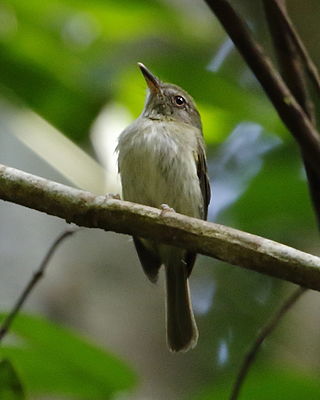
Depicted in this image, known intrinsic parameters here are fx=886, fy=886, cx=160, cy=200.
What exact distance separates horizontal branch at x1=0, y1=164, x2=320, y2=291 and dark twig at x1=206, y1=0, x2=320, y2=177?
0.31 m

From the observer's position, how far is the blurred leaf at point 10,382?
2277mm

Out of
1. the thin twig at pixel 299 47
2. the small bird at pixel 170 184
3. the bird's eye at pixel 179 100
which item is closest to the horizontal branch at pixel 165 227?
the thin twig at pixel 299 47

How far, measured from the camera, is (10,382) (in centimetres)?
228

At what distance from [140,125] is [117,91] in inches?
7.6

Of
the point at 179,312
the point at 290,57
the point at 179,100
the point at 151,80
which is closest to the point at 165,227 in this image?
the point at 290,57

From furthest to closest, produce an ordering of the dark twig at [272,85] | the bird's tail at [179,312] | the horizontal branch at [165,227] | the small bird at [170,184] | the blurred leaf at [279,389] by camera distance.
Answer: the small bird at [170,184] → the bird's tail at [179,312] → the blurred leaf at [279,389] → the dark twig at [272,85] → the horizontal branch at [165,227]

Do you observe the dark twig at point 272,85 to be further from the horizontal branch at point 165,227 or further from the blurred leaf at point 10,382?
the blurred leaf at point 10,382

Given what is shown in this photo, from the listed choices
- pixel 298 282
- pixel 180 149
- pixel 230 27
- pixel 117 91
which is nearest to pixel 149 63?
pixel 117 91

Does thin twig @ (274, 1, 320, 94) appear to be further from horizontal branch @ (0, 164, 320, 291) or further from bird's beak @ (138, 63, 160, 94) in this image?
bird's beak @ (138, 63, 160, 94)

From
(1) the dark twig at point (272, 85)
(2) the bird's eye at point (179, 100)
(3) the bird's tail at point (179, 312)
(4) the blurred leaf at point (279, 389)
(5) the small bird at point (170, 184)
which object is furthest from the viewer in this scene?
(2) the bird's eye at point (179, 100)

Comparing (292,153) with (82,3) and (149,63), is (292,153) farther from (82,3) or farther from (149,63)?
(82,3)

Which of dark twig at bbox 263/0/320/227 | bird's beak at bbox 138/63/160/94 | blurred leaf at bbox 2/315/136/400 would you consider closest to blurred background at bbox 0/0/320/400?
bird's beak at bbox 138/63/160/94

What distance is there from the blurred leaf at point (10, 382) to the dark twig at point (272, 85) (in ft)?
3.22

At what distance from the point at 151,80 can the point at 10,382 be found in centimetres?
220
